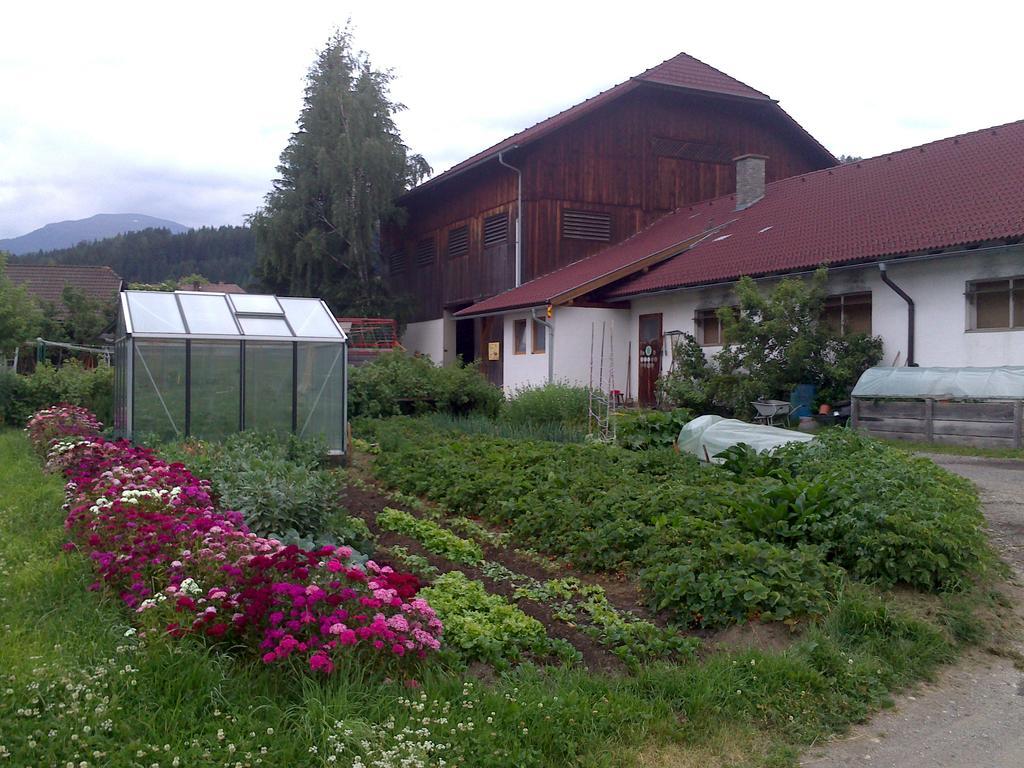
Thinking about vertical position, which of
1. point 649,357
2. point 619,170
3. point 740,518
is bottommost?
point 740,518

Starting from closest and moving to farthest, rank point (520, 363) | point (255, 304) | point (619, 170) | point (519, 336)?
point (255, 304)
point (520, 363)
point (519, 336)
point (619, 170)

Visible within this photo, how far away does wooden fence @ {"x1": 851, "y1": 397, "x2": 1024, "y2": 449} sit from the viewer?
13.2m

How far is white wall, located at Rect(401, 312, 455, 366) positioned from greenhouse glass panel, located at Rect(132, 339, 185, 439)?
18.4m

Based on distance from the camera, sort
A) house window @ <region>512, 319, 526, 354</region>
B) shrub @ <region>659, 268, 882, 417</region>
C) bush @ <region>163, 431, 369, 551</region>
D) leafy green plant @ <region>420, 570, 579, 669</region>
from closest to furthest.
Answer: leafy green plant @ <region>420, 570, 579, 669</region> < bush @ <region>163, 431, 369, 551</region> < shrub @ <region>659, 268, 882, 417</region> < house window @ <region>512, 319, 526, 354</region>

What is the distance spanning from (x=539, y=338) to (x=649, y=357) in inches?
124

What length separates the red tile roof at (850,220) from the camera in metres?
16.5

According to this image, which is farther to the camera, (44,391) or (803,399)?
(44,391)

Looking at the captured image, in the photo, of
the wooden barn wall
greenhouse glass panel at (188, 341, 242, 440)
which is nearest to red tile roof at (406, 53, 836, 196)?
the wooden barn wall

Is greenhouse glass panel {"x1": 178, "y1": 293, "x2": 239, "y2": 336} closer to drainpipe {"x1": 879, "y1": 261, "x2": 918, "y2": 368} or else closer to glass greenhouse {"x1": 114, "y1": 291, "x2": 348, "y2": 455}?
glass greenhouse {"x1": 114, "y1": 291, "x2": 348, "y2": 455}

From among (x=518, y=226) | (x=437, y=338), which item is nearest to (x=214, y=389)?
(x=518, y=226)

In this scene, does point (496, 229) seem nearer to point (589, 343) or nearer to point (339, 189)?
point (589, 343)

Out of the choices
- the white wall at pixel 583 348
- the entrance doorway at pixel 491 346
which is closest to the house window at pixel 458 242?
the entrance doorway at pixel 491 346

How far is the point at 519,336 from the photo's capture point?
2545 cm

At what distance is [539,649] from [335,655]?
4.44ft
